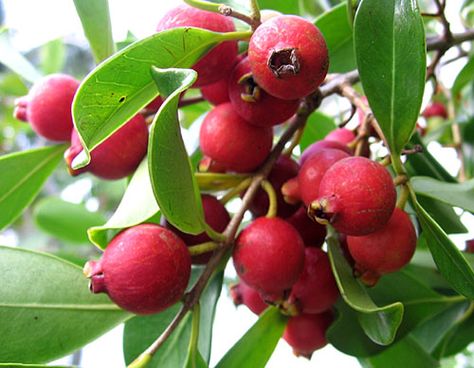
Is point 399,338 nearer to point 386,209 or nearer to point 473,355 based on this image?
point 386,209

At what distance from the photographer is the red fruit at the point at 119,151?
0.97 metres

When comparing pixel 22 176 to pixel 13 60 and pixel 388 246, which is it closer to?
pixel 13 60

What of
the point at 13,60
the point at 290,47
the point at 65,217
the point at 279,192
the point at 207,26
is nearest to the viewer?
the point at 290,47

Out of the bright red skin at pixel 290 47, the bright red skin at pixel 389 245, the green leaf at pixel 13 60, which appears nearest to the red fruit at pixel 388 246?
the bright red skin at pixel 389 245

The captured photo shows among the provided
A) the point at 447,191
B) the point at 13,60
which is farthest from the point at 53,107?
the point at 447,191

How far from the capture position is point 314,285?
38.2 inches

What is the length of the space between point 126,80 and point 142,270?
0.24m

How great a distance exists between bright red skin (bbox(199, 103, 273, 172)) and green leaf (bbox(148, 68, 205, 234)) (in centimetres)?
12

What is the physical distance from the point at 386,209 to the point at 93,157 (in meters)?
0.45

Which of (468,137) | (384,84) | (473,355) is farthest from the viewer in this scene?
(473,355)

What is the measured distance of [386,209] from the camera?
31.4 inches

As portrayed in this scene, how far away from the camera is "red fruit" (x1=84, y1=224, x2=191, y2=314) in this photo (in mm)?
804

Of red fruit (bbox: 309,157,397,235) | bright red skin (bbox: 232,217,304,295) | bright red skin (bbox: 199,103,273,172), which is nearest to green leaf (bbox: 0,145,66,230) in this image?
bright red skin (bbox: 199,103,273,172)

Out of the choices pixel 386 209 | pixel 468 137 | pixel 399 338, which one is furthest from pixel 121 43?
pixel 468 137
